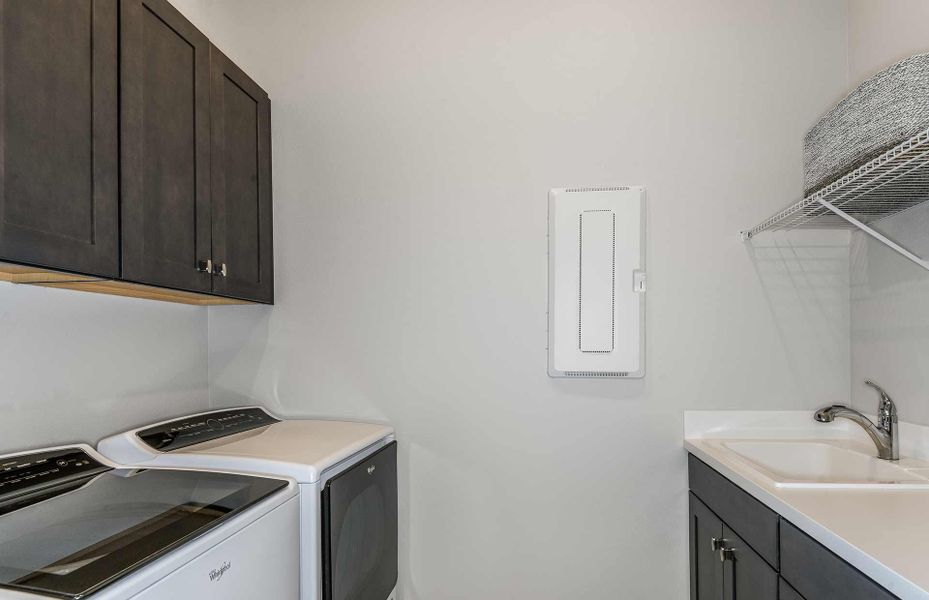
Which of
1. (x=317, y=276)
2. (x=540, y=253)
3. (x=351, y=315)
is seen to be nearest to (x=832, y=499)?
(x=540, y=253)

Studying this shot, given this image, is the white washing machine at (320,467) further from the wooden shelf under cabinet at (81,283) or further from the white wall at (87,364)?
the wooden shelf under cabinet at (81,283)

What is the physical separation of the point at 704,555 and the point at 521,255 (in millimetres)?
1189

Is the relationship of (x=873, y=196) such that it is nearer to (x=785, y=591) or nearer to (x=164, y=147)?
(x=785, y=591)

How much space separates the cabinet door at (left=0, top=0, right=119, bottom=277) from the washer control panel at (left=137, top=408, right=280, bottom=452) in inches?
24.4

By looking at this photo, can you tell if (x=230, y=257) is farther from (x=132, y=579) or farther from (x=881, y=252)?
(x=881, y=252)

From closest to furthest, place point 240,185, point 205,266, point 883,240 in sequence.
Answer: point 883,240, point 205,266, point 240,185

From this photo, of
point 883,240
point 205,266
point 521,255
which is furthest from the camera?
point 521,255

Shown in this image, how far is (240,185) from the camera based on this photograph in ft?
6.61

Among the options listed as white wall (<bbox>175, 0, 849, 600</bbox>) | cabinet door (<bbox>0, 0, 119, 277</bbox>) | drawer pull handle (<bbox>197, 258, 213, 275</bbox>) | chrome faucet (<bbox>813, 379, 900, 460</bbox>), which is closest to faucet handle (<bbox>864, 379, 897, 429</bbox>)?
chrome faucet (<bbox>813, 379, 900, 460</bbox>)

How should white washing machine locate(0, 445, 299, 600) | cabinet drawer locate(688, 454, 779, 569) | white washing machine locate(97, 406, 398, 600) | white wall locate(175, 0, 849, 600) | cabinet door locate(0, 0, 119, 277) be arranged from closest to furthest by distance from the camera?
1. white washing machine locate(0, 445, 299, 600)
2. cabinet door locate(0, 0, 119, 277)
3. cabinet drawer locate(688, 454, 779, 569)
4. white washing machine locate(97, 406, 398, 600)
5. white wall locate(175, 0, 849, 600)

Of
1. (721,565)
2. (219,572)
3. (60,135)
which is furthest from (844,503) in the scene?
(60,135)

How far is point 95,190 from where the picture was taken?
131 cm

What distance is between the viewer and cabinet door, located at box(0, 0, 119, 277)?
3.61 ft

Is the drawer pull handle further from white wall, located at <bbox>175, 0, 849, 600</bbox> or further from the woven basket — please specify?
the woven basket
